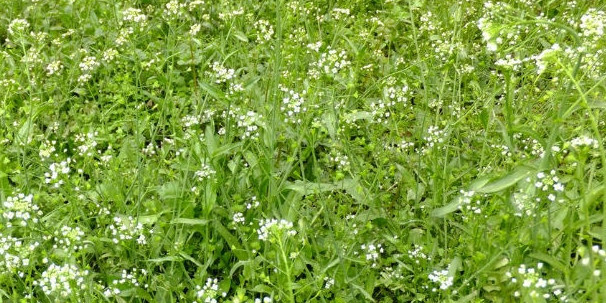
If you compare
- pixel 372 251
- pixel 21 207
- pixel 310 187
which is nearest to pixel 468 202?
pixel 372 251

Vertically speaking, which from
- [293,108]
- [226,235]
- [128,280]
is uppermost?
[293,108]

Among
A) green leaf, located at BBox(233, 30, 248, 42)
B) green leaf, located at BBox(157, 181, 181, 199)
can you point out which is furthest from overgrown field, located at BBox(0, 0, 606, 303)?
green leaf, located at BBox(233, 30, 248, 42)

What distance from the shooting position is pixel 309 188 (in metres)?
2.90

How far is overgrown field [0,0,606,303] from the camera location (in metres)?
2.48

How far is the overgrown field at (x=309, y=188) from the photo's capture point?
8.13 ft

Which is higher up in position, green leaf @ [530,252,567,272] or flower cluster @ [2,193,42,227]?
green leaf @ [530,252,567,272]

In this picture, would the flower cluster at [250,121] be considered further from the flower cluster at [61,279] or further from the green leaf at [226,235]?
the flower cluster at [61,279]

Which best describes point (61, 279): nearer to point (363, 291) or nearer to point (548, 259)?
point (363, 291)

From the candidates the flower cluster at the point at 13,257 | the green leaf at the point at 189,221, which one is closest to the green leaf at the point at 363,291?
the green leaf at the point at 189,221

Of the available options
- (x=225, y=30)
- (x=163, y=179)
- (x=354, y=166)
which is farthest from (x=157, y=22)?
(x=354, y=166)

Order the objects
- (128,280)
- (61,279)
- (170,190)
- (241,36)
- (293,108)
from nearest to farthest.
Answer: (61,279) < (128,280) < (170,190) < (293,108) < (241,36)

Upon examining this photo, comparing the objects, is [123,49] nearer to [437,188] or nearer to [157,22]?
[157,22]

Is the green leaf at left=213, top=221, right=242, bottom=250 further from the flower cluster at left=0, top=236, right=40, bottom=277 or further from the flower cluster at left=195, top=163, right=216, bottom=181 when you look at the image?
the flower cluster at left=0, top=236, right=40, bottom=277

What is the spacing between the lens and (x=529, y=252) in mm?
2551
